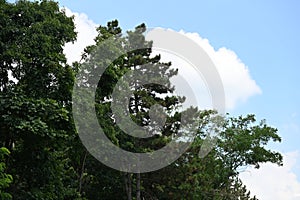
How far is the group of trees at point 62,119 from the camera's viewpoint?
1223 centimetres

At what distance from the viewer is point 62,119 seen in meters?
12.8

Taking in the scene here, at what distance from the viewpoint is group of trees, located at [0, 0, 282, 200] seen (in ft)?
40.1

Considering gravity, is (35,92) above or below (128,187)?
above

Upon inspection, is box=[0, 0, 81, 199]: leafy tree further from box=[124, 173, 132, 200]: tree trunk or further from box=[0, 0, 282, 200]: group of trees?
box=[124, 173, 132, 200]: tree trunk

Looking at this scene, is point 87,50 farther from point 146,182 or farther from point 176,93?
point 146,182

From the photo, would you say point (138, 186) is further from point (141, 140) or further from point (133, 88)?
point (133, 88)

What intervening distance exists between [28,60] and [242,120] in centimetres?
1964

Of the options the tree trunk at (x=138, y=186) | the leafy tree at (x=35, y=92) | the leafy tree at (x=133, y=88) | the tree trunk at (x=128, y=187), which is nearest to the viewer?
the leafy tree at (x=35, y=92)

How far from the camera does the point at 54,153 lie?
48.0 feet

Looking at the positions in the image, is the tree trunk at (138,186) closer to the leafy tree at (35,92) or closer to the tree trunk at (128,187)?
the tree trunk at (128,187)

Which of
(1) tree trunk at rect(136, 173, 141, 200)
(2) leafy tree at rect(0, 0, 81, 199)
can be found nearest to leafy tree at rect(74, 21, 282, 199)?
(1) tree trunk at rect(136, 173, 141, 200)

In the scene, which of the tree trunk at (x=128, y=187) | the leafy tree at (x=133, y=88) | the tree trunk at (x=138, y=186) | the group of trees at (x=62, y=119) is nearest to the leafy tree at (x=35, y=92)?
the group of trees at (x=62, y=119)

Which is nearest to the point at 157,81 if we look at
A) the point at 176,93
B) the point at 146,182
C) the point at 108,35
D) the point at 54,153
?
the point at 176,93

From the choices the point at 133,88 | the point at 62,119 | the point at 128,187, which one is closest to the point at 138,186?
the point at 128,187
